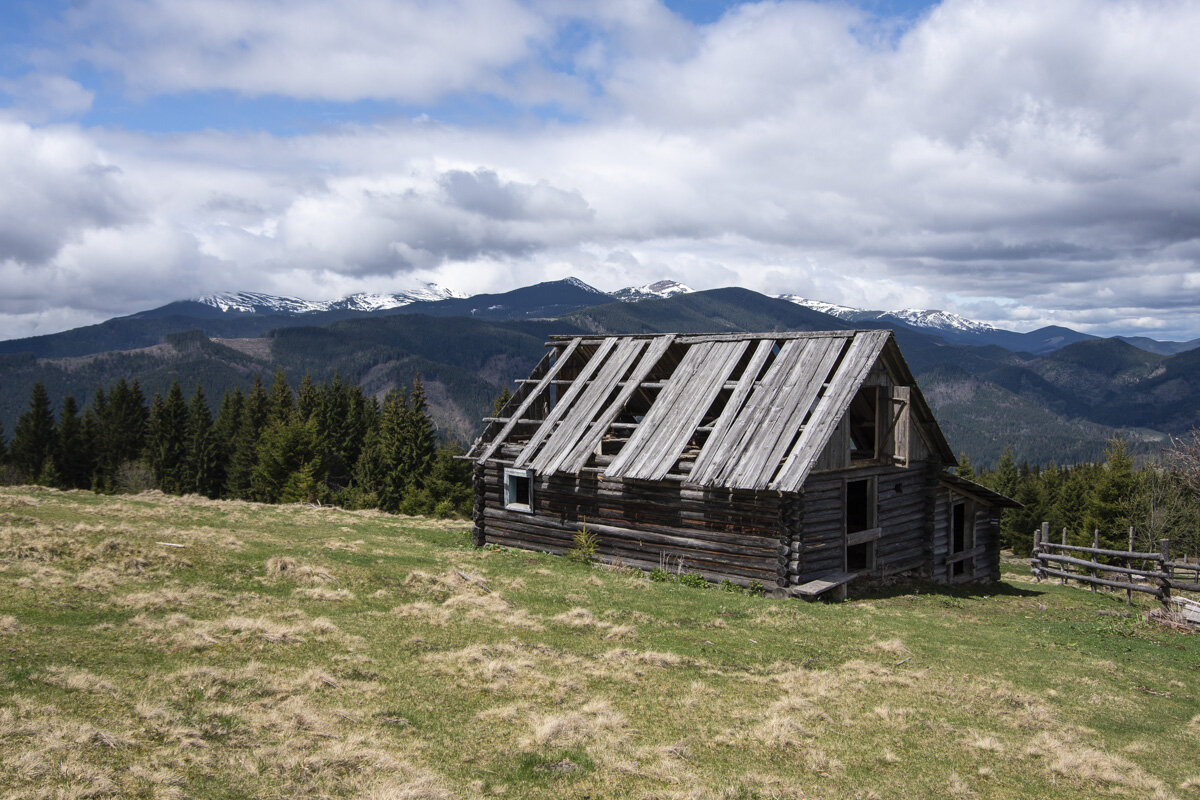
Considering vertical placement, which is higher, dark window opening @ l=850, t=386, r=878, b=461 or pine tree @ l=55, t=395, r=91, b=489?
dark window opening @ l=850, t=386, r=878, b=461

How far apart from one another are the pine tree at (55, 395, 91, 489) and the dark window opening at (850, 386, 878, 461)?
89946mm

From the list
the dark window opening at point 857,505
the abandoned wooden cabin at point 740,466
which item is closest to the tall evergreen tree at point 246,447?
the abandoned wooden cabin at point 740,466

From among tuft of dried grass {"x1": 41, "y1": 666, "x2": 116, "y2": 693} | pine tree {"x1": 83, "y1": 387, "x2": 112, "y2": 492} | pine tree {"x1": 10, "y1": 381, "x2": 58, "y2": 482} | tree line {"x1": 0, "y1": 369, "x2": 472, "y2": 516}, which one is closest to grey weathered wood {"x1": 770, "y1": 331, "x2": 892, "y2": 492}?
tuft of dried grass {"x1": 41, "y1": 666, "x2": 116, "y2": 693}

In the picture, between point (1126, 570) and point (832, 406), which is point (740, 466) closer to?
point (832, 406)

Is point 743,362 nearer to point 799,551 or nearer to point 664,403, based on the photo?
point 664,403

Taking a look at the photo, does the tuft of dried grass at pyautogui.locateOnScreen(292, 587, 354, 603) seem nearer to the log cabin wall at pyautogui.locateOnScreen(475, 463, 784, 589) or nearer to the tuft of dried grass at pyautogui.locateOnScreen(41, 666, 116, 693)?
the tuft of dried grass at pyautogui.locateOnScreen(41, 666, 116, 693)

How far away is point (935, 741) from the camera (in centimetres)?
1173

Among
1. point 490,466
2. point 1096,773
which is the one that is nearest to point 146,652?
point 1096,773

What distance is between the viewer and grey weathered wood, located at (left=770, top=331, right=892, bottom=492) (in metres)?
21.8

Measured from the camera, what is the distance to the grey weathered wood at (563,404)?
92.9 feet

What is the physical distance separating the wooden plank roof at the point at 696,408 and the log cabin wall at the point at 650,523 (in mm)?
821

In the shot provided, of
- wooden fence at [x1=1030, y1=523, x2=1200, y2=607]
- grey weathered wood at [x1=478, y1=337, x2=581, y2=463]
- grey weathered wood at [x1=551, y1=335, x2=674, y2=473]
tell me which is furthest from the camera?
grey weathered wood at [x1=478, y1=337, x2=581, y2=463]

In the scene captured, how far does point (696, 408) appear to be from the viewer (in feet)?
85.8

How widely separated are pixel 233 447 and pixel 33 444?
22010mm
